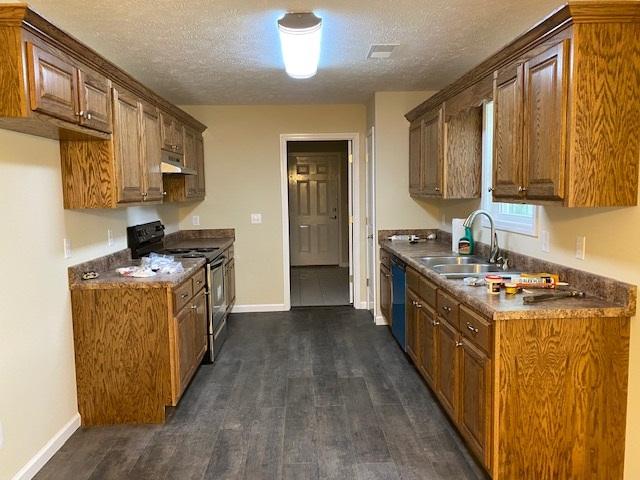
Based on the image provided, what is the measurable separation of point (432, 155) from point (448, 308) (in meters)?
1.78

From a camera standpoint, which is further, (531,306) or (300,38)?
(300,38)

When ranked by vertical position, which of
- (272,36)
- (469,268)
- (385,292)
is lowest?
(385,292)

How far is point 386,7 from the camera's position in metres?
2.58

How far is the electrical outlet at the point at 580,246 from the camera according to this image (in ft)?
8.14

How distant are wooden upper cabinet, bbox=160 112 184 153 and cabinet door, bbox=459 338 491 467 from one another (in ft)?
9.35

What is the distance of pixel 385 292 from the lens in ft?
15.7

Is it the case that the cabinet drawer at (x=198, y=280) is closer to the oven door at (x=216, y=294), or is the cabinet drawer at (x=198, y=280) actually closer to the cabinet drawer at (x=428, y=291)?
the oven door at (x=216, y=294)

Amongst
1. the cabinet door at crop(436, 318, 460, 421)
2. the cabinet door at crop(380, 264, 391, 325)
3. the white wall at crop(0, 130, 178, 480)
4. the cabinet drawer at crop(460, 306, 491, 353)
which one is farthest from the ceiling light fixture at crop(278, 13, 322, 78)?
the cabinet door at crop(380, 264, 391, 325)

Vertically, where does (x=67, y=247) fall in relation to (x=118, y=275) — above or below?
above

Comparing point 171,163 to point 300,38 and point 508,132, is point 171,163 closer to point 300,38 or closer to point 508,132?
point 300,38

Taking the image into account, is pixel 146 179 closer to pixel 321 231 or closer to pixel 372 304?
pixel 372 304

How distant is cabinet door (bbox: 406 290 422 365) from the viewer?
3595mm

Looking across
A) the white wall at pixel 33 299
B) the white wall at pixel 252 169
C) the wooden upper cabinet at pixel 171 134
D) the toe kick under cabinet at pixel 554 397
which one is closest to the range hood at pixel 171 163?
the wooden upper cabinet at pixel 171 134

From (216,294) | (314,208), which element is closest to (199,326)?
(216,294)
